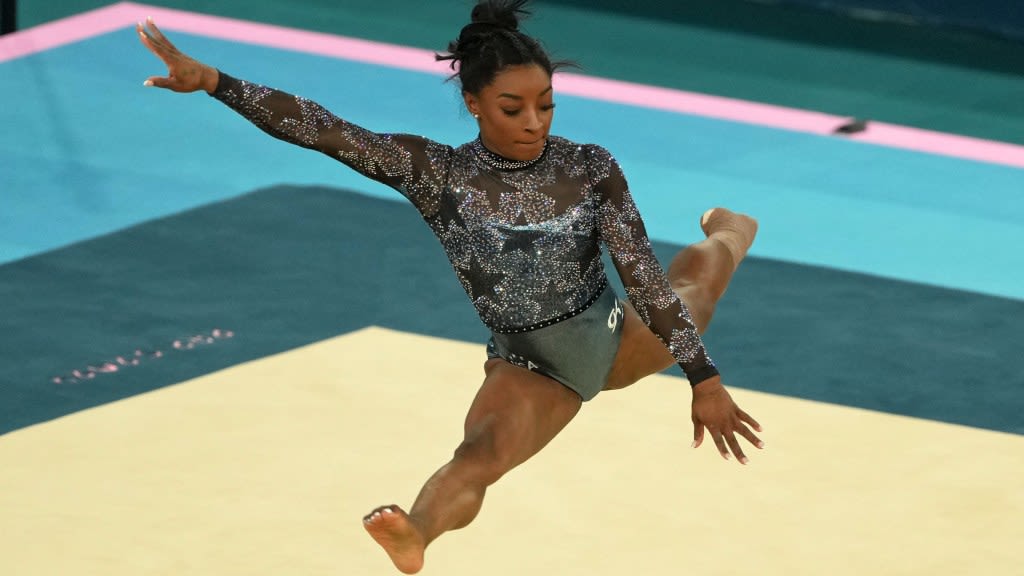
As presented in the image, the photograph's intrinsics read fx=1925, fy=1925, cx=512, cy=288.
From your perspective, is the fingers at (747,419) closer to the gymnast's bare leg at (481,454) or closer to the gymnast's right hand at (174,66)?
the gymnast's bare leg at (481,454)

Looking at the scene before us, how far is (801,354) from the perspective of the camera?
20.1 feet

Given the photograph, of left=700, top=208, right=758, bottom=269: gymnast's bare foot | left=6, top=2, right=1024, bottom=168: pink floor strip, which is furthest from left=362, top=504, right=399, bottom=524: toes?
left=6, top=2, right=1024, bottom=168: pink floor strip

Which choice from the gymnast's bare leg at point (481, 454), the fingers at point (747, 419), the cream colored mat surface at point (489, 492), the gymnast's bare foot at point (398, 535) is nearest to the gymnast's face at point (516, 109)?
the gymnast's bare leg at point (481, 454)

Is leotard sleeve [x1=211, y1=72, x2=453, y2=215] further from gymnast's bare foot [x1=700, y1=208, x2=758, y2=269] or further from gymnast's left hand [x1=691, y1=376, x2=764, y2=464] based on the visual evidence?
gymnast's bare foot [x1=700, y1=208, x2=758, y2=269]

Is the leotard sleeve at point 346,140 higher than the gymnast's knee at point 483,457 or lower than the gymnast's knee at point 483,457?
higher

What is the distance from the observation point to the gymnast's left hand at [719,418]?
153 inches

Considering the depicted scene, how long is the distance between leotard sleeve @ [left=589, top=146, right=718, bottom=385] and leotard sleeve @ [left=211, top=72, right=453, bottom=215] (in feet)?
1.20

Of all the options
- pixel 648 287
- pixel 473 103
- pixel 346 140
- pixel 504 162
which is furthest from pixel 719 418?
pixel 346 140

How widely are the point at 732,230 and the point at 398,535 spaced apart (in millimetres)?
1405

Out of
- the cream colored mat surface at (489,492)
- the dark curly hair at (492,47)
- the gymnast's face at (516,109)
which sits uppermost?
the dark curly hair at (492,47)

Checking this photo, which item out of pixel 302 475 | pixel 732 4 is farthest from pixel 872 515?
pixel 732 4

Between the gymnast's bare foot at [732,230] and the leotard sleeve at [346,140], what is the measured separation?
0.85 meters

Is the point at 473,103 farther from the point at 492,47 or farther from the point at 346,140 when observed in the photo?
the point at 346,140

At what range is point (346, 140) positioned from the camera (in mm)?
3961
